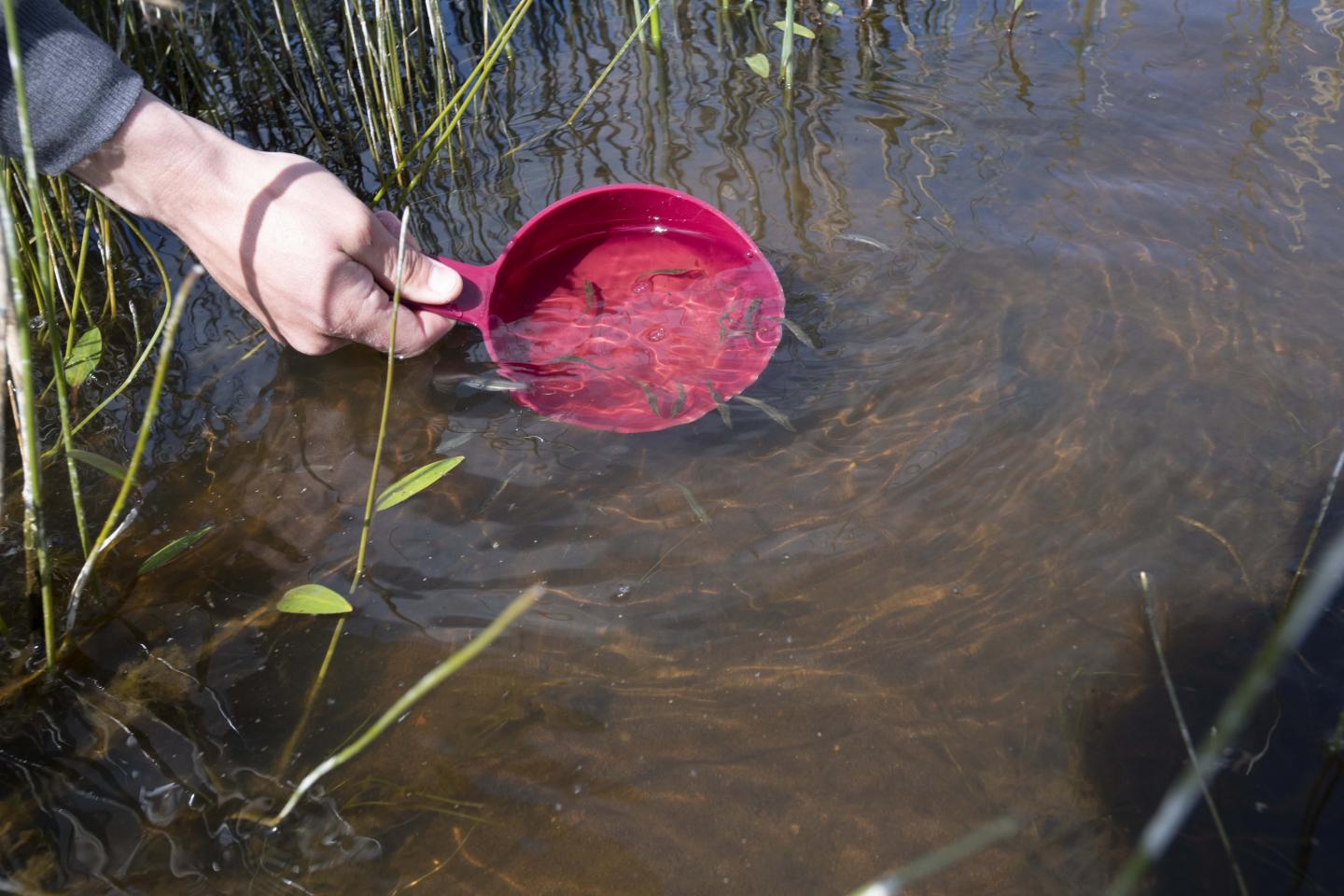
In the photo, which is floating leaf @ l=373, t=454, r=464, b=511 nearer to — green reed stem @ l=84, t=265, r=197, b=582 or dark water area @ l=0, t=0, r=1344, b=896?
dark water area @ l=0, t=0, r=1344, b=896

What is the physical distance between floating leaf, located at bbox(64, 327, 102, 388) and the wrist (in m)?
0.41

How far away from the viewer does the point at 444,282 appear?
195cm

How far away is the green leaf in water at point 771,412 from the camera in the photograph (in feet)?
6.84

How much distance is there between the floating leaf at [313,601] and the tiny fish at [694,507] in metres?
0.67

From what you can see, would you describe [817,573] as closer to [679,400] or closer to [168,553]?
[679,400]

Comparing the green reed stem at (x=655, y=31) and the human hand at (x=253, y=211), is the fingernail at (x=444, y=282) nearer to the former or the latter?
the human hand at (x=253, y=211)

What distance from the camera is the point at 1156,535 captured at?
177 cm

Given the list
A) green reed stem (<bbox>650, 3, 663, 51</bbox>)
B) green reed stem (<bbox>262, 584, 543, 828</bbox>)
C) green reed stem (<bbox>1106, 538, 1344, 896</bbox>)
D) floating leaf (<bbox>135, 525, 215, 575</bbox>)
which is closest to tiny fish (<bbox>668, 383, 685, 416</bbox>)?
green reed stem (<bbox>262, 584, 543, 828</bbox>)

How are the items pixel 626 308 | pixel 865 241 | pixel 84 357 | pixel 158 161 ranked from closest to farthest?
pixel 158 161 < pixel 84 357 < pixel 626 308 < pixel 865 241

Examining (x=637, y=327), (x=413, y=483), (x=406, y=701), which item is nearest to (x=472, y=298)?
(x=637, y=327)

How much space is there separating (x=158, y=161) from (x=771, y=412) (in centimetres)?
123

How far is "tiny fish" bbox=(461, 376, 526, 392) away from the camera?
6.97 ft

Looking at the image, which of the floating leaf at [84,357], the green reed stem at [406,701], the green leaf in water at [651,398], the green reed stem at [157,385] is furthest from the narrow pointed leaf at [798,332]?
the floating leaf at [84,357]

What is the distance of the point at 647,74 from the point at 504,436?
190cm
